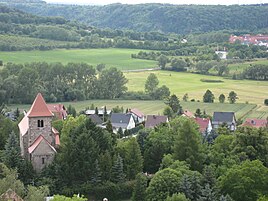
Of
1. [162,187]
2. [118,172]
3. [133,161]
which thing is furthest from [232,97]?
[162,187]

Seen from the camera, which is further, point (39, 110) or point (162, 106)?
point (162, 106)

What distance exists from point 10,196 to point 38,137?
13.9 m

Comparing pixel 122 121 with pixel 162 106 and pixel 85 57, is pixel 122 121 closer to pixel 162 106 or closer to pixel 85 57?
pixel 162 106

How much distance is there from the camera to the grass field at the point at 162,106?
92375 millimetres

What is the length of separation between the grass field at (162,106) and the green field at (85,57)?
1374 inches

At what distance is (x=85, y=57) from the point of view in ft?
484

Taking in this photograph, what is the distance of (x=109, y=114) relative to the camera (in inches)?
3371

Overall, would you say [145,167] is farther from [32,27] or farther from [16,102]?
[32,27]

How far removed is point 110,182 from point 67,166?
448cm

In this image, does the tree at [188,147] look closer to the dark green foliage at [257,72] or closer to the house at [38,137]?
the house at [38,137]

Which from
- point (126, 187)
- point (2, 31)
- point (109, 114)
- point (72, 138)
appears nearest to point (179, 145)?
point (126, 187)

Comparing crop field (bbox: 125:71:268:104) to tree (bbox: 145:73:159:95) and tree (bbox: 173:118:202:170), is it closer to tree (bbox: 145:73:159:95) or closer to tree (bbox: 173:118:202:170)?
tree (bbox: 145:73:159:95)

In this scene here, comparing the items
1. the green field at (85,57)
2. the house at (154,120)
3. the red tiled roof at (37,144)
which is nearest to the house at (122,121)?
the house at (154,120)

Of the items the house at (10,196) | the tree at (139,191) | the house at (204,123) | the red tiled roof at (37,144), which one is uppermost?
the red tiled roof at (37,144)
